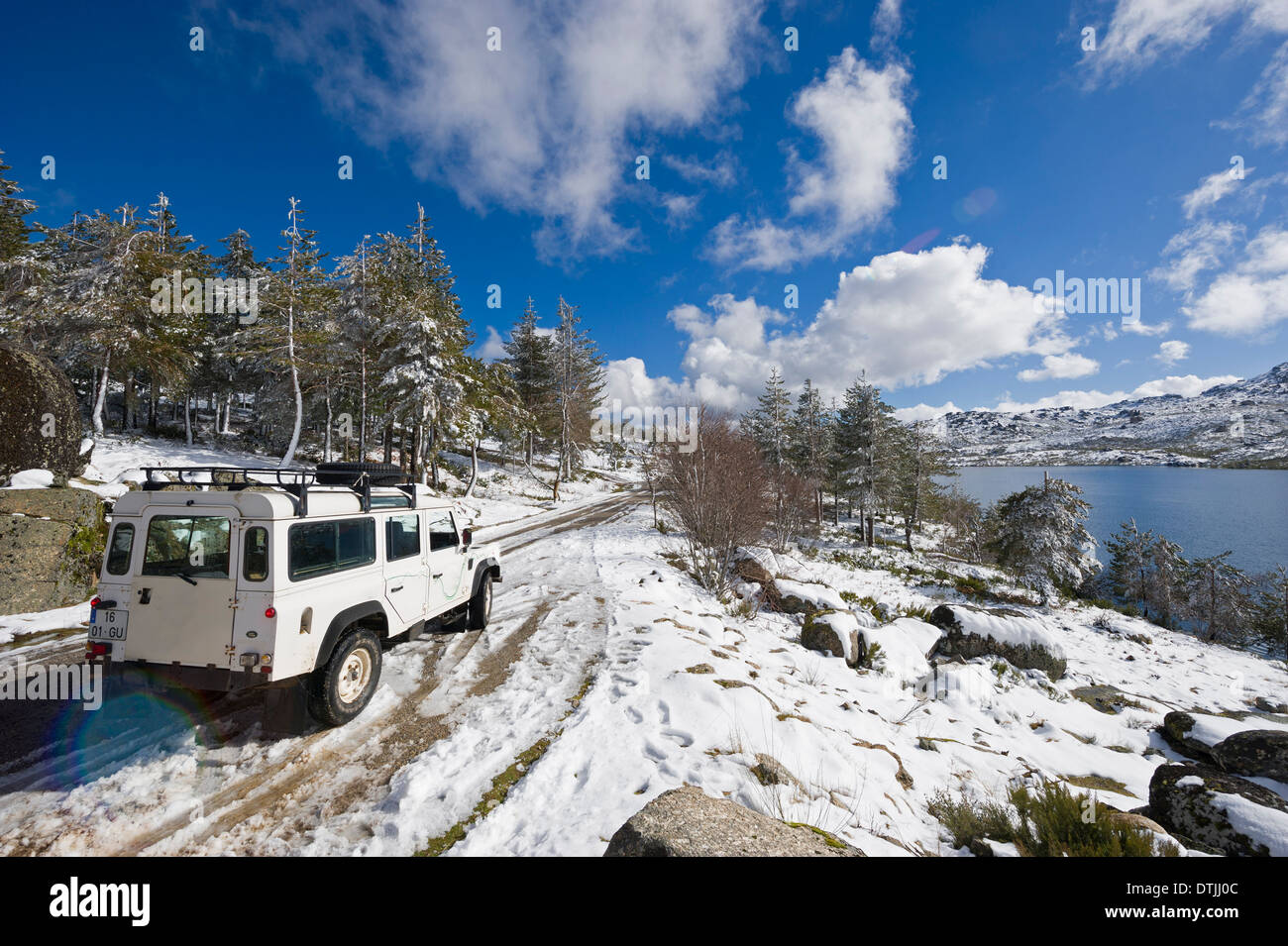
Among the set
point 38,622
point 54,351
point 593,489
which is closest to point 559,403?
point 593,489

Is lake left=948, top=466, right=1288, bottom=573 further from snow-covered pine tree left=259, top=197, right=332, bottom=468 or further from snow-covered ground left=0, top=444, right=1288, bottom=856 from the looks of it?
snow-covered pine tree left=259, top=197, right=332, bottom=468

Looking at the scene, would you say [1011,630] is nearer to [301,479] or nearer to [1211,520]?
[301,479]

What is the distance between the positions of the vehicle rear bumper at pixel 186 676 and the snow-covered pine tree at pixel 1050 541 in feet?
99.9

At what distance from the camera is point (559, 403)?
1484 inches

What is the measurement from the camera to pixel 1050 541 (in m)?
23.5

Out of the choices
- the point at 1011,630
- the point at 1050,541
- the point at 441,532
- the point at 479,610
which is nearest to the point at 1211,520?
the point at 1050,541

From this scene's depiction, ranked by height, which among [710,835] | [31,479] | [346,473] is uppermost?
[346,473]

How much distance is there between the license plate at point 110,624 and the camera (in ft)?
13.9

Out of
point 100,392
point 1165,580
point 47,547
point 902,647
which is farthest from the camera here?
point 1165,580

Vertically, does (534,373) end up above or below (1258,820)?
above

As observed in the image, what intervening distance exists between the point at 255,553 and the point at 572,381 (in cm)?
3562
